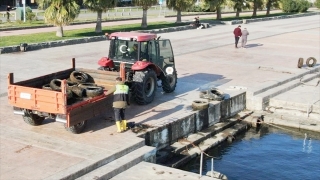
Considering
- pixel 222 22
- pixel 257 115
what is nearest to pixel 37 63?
pixel 257 115

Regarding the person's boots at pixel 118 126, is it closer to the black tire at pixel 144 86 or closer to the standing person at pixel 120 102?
the standing person at pixel 120 102

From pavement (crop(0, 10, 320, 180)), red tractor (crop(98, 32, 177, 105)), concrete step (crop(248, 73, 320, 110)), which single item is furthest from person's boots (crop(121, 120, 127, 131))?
concrete step (crop(248, 73, 320, 110))

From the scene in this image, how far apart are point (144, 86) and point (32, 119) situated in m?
3.73

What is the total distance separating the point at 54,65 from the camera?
75.6 feet

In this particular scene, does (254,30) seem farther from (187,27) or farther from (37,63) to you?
(37,63)

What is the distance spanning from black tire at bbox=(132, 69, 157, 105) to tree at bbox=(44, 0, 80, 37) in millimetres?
16423

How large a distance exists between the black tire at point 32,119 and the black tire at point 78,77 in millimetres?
1771

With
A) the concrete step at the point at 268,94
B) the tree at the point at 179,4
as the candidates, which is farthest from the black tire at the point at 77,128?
the tree at the point at 179,4

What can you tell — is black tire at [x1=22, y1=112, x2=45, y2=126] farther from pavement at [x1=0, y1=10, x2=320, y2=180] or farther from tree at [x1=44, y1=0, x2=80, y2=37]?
tree at [x1=44, y1=0, x2=80, y2=37]

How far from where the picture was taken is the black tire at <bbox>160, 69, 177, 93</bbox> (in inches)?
682

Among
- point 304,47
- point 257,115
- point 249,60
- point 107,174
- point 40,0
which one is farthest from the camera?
point 304,47

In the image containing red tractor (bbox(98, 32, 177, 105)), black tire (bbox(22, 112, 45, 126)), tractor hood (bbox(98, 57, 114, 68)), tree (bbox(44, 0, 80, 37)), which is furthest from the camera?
tree (bbox(44, 0, 80, 37))

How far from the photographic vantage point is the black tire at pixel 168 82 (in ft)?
56.8

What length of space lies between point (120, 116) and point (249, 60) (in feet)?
49.5
